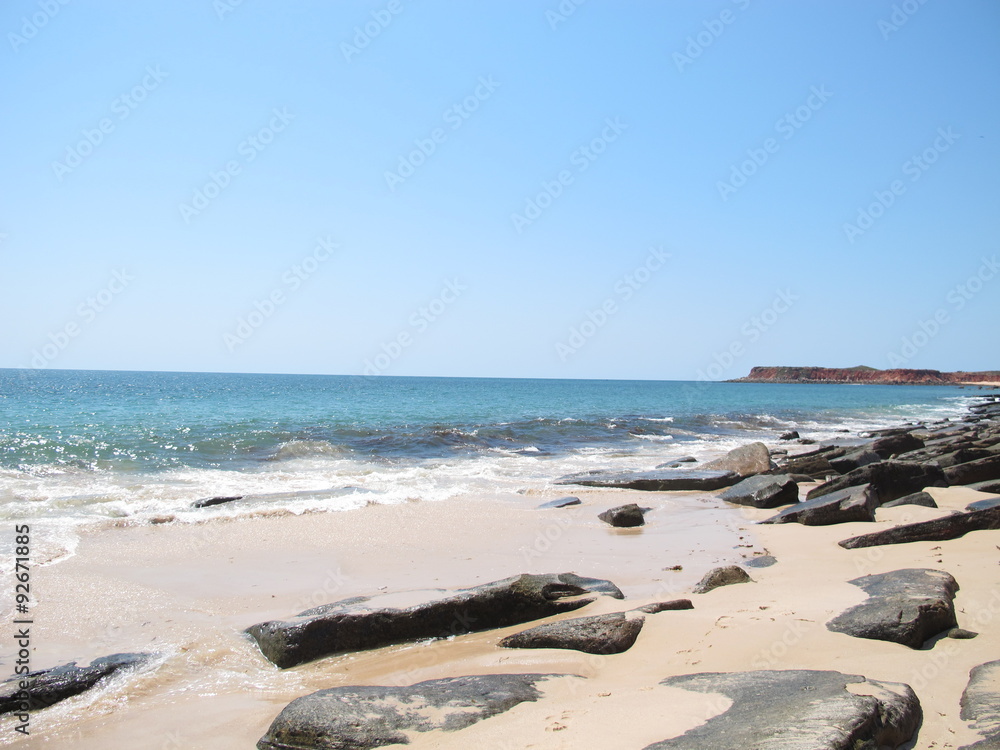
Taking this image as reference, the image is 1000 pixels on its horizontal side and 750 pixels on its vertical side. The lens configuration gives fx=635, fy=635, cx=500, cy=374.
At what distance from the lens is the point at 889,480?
1076 cm

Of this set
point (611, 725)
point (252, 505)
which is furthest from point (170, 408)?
point (611, 725)

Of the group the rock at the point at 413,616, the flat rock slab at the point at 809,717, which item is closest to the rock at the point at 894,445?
the rock at the point at 413,616

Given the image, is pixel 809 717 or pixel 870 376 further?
pixel 870 376

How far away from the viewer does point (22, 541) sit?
8070mm

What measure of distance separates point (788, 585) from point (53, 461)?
55.5ft

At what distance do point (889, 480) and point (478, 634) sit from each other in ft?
28.4

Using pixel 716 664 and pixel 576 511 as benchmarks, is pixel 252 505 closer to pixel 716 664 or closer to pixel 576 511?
pixel 576 511

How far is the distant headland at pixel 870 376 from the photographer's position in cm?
14038

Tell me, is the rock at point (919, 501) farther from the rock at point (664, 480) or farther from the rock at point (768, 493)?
the rock at point (664, 480)

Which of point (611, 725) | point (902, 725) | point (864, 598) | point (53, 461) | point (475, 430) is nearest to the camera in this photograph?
point (902, 725)

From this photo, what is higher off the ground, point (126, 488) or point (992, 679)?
point (992, 679)

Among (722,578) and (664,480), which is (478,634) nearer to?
(722,578)

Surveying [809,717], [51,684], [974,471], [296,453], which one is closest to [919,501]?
[974,471]

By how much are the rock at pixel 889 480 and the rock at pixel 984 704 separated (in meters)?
7.64
